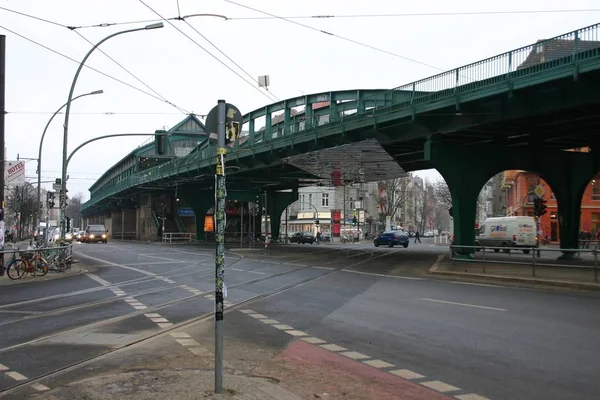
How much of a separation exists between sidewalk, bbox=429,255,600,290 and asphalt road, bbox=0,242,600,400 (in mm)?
1338

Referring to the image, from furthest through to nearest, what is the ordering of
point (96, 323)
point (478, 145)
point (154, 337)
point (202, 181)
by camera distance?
point (202, 181), point (478, 145), point (96, 323), point (154, 337)

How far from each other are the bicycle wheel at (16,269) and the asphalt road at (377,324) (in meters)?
1.95

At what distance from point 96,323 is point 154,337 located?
203 cm

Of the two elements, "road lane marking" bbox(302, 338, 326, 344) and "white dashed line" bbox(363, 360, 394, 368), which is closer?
"white dashed line" bbox(363, 360, 394, 368)

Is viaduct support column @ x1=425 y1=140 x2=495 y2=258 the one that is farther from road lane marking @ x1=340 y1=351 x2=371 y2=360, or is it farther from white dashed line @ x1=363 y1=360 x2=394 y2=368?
white dashed line @ x1=363 y1=360 x2=394 y2=368

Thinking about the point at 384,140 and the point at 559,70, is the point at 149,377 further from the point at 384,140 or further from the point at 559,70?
the point at 384,140

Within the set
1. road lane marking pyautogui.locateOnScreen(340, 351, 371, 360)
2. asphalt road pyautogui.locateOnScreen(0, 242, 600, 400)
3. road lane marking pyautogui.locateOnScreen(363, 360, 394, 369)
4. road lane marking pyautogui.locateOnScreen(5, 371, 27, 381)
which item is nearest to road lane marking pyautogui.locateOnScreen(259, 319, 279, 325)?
asphalt road pyautogui.locateOnScreen(0, 242, 600, 400)

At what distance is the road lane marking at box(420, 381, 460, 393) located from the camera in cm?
614

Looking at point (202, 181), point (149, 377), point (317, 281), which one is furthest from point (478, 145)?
point (202, 181)

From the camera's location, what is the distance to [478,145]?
27938 mm

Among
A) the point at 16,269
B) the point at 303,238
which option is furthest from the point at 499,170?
Result: the point at 303,238

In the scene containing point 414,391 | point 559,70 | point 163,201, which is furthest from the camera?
point 163,201

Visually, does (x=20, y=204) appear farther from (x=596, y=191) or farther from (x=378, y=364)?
(x=378, y=364)

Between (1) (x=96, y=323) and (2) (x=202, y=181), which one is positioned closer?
(1) (x=96, y=323)
